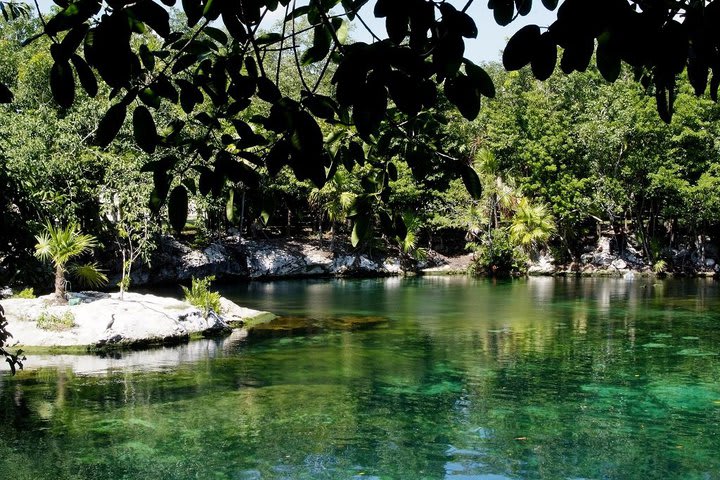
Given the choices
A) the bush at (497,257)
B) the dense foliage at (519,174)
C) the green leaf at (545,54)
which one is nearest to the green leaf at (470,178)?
the green leaf at (545,54)

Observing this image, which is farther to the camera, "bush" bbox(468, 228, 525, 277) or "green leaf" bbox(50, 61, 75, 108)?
"bush" bbox(468, 228, 525, 277)

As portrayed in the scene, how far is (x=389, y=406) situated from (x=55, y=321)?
8.80 m

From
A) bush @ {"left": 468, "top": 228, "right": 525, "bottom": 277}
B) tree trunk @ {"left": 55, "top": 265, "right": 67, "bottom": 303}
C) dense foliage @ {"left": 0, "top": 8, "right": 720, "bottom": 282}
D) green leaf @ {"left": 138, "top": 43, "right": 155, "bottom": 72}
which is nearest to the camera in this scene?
green leaf @ {"left": 138, "top": 43, "right": 155, "bottom": 72}

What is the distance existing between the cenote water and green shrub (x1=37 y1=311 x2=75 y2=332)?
5.39ft

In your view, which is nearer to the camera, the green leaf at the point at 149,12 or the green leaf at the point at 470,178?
the green leaf at the point at 149,12

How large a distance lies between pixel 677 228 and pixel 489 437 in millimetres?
32718

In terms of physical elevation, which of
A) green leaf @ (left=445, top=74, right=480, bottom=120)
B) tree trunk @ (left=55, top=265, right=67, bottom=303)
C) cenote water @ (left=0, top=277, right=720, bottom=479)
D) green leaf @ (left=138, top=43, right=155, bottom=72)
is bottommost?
cenote water @ (left=0, top=277, right=720, bottom=479)

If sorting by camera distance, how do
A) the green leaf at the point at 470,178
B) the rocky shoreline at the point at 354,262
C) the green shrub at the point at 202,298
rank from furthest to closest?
1. the rocky shoreline at the point at 354,262
2. the green shrub at the point at 202,298
3. the green leaf at the point at 470,178

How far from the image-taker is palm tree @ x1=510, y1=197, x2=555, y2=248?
35344 millimetres

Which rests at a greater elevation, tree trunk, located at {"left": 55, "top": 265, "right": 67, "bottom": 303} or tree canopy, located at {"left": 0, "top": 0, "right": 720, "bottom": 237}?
tree canopy, located at {"left": 0, "top": 0, "right": 720, "bottom": 237}

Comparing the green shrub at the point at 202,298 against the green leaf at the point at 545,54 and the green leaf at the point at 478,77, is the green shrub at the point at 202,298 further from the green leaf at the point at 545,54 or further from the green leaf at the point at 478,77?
the green leaf at the point at 545,54

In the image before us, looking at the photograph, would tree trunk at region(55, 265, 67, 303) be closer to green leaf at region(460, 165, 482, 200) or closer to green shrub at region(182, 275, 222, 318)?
green shrub at region(182, 275, 222, 318)

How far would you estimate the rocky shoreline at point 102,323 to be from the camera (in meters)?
14.9

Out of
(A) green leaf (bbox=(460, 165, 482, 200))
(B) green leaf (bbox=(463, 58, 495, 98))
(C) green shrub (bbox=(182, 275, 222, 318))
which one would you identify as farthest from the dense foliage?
(B) green leaf (bbox=(463, 58, 495, 98))
